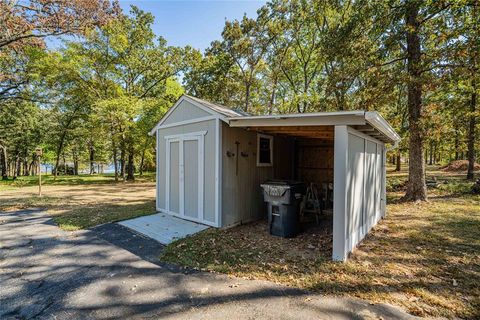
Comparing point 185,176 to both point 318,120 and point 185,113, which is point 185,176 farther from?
point 318,120

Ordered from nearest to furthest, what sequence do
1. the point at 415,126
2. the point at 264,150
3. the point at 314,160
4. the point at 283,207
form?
the point at 283,207, the point at 264,150, the point at 314,160, the point at 415,126

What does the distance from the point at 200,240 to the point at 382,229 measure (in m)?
4.09

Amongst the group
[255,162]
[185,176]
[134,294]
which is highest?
[255,162]

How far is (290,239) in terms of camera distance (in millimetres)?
4891

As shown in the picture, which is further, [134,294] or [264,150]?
[264,150]

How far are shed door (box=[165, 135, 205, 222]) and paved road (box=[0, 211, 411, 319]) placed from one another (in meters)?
2.03

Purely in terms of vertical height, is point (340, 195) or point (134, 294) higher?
point (340, 195)

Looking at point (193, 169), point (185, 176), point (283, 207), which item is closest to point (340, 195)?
point (283, 207)

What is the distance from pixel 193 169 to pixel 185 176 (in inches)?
14.4

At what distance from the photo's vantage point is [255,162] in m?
6.25

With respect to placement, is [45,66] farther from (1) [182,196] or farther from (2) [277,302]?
(2) [277,302]

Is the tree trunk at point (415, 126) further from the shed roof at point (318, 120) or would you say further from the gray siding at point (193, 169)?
the gray siding at point (193, 169)

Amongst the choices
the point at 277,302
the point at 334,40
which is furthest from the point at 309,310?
the point at 334,40

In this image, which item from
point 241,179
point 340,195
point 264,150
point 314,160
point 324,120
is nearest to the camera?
point 340,195
